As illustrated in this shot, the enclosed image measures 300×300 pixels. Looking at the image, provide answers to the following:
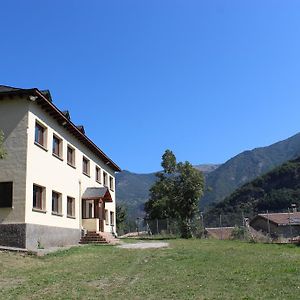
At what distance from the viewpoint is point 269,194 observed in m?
109

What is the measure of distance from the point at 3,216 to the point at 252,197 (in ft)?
318

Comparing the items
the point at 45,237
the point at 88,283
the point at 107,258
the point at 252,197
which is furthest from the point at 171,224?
the point at 252,197

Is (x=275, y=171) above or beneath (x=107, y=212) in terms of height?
above

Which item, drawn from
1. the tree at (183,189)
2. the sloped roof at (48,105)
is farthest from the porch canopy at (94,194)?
the tree at (183,189)

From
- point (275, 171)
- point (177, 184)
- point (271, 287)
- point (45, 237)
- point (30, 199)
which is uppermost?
point (275, 171)

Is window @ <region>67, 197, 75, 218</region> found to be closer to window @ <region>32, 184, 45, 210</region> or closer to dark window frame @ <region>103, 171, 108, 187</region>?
window @ <region>32, 184, 45, 210</region>

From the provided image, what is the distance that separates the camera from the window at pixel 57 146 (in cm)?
2802

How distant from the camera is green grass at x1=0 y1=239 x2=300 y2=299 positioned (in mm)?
10742

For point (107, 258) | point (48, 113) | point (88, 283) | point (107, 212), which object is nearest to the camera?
point (88, 283)

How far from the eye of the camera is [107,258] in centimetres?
1931

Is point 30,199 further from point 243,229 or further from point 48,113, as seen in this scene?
point 243,229

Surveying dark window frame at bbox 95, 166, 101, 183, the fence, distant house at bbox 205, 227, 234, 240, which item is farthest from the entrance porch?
distant house at bbox 205, 227, 234, 240

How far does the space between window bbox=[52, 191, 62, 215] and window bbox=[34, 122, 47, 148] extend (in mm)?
3434

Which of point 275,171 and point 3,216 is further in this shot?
point 275,171
